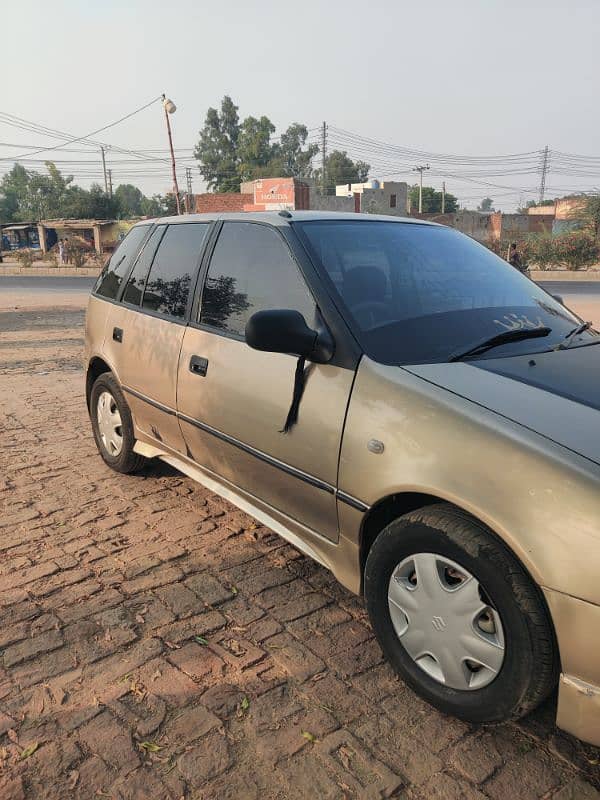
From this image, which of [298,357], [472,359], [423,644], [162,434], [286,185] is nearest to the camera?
[423,644]

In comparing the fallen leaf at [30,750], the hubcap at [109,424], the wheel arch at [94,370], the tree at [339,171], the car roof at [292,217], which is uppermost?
the tree at [339,171]

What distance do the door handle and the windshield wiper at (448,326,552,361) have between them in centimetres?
133

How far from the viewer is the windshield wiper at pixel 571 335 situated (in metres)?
2.70

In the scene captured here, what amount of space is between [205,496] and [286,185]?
1658 inches

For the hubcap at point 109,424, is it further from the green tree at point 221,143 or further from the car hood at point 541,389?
the green tree at point 221,143

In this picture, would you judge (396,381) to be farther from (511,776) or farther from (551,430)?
(511,776)

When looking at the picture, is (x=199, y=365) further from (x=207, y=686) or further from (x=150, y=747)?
(x=150, y=747)

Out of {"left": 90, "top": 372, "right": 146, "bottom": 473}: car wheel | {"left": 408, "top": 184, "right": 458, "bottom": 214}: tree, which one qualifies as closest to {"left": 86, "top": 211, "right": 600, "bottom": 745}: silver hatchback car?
{"left": 90, "top": 372, "right": 146, "bottom": 473}: car wheel

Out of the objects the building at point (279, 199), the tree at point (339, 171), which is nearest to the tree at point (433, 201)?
the tree at point (339, 171)

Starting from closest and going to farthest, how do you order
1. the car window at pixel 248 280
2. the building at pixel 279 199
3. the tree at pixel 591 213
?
the car window at pixel 248 280, the tree at pixel 591 213, the building at pixel 279 199

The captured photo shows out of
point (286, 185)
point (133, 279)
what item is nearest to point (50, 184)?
point (286, 185)

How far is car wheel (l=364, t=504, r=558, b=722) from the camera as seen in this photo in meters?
1.87

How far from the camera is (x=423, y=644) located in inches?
87.4

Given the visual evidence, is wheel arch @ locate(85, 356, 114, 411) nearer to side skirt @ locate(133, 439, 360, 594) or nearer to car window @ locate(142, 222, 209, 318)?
car window @ locate(142, 222, 209, 318)
